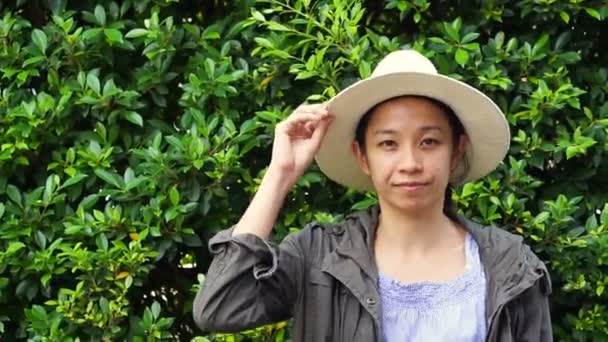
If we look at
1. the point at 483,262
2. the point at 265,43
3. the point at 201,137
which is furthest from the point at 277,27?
the point at 483,262

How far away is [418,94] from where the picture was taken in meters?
3.04

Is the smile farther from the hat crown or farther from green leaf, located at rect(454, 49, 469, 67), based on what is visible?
green leaf, located at rect(454, 49, 469, 67)

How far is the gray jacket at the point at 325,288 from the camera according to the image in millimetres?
2971

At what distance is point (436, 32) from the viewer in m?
4.06

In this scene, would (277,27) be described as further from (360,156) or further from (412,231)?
(412,231)

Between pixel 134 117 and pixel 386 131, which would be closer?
pixel 386 131

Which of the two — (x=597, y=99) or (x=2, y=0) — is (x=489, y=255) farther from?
(x=2, y=0)

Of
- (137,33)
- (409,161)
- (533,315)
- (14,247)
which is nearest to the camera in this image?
(409,161)

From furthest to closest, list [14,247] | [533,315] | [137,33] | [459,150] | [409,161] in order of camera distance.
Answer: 1. [137,33]
2. [14,247]
3. [459,150]
4. [533,315]
5. [409,161]

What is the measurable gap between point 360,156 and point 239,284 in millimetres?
490

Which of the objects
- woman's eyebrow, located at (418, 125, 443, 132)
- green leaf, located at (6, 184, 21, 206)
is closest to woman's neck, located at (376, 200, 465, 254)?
woman's eyebrow, located at (418, 125, 443, 132)

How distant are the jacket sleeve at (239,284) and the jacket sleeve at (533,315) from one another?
0.58 m

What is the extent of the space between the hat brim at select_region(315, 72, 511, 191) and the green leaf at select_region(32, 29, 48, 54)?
3.60 feet

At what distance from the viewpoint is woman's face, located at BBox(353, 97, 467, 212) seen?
2967 mm
